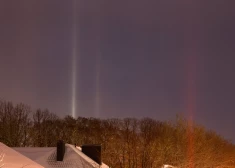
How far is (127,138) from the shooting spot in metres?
22.1

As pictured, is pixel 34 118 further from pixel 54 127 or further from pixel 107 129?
pixel 107 129

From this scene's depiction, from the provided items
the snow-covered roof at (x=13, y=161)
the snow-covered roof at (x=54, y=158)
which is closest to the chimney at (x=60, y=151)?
the snow-covered roof at (x=54, y=158)

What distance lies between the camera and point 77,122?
213 ft

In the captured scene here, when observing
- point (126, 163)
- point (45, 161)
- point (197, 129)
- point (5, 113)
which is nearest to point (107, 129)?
point (5, 113)

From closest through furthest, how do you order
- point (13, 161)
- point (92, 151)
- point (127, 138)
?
1. point (13, 161)
2. point (127, 138)
3. point (92, 151)

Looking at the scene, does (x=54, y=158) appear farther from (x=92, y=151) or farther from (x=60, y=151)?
(x=92, y=151)

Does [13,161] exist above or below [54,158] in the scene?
above

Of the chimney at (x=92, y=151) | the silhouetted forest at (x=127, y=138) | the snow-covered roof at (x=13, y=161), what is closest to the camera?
the snow-covered roof at (x=13, y=161)

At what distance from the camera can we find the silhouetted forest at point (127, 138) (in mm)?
19969

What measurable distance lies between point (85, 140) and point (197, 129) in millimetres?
21621

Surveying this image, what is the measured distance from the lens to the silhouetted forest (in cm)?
1997

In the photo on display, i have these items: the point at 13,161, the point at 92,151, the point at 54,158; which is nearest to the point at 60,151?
the point at 54,158

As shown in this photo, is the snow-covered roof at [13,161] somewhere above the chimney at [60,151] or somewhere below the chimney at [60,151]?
above

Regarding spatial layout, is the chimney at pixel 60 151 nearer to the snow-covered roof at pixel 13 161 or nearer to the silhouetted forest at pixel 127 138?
the silhouetted forest at pixel 127 138
